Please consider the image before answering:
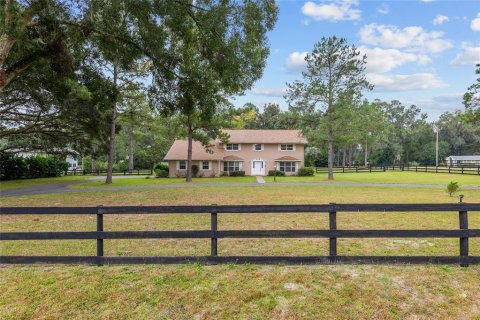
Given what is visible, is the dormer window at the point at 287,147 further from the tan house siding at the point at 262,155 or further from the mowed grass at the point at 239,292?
the mowed grass at the point at 239,292

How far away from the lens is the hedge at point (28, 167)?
3253cm

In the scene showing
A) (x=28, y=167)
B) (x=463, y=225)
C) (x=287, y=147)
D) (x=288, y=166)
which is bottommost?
(x=463, y=225)

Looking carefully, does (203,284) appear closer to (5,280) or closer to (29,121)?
(5,280)

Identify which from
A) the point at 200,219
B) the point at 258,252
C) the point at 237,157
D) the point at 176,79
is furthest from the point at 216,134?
the point at 258,252

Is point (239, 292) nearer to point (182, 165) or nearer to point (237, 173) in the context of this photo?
point (182, 165)

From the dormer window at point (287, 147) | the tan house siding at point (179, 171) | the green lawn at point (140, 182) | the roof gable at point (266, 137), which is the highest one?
the roof gable at point (266, 137)

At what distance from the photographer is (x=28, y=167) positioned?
3559 centimetres

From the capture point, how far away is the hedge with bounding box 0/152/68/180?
32.5 metres

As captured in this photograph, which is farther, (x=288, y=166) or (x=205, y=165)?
(x=288, y=166)

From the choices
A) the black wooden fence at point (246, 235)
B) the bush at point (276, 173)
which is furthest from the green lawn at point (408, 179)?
the black wooden fence at point (246, 235)

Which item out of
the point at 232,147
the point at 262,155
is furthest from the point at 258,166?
the point at 232,147

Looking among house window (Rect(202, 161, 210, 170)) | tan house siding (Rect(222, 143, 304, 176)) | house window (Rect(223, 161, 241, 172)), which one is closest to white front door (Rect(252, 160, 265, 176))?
tan house siding (Rect(222, 143, 304, 176))

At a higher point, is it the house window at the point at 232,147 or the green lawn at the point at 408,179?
the house window at the point at 232,147

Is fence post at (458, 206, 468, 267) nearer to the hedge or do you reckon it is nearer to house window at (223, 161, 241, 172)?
house window at (223, 161, 241, 172)
